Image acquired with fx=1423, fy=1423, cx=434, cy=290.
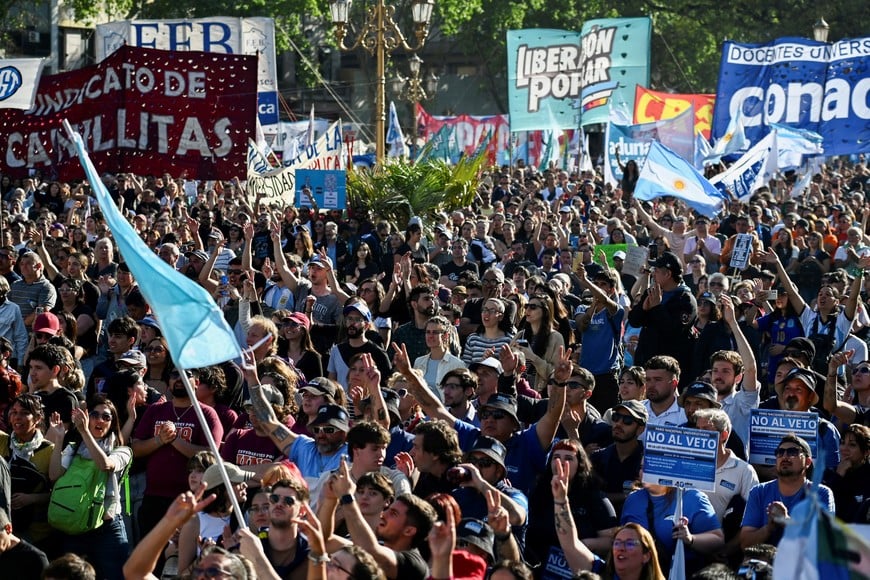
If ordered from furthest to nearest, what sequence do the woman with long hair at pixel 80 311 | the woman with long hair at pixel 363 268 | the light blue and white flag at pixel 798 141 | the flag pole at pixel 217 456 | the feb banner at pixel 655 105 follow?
the feb banner at pixel 655 105
the light blue and white flag at pixel 798 141
the woman with long hair at pixel 363 268
the woman with long hair at pixel 80 311
the flag pole at pixel 217 456

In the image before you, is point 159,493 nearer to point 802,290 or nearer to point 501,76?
point 802,290

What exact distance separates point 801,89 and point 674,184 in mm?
7861

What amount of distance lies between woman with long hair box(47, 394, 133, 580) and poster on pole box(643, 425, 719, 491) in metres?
2.66

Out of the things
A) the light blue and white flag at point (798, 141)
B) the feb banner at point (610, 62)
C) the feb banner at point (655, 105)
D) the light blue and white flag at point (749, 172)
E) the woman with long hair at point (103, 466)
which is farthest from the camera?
the feb banner at point (655, 105)

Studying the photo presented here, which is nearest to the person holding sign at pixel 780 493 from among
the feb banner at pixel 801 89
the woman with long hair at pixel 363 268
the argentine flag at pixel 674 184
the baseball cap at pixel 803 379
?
the baseball cap at pixel 803 379

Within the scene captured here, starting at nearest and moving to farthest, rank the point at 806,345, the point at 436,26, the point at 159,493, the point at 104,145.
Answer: the point at 159,493 → the point at 806,345 → the point at 104,145 → the point at 436,26

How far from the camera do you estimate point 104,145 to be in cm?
1398

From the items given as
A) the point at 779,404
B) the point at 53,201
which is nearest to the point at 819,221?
the point at 779,404

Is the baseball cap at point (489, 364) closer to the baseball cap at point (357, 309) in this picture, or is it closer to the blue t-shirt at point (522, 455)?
the blue t-shirt at point (522, 455)

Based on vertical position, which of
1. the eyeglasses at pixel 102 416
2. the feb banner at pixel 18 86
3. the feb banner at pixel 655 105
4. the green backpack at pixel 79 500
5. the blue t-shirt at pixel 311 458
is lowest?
the green backpack at pixel 79 500

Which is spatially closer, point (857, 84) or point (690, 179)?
point (690, 179)

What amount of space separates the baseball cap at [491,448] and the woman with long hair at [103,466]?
181 centimetres

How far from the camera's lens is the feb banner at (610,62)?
1207 inches

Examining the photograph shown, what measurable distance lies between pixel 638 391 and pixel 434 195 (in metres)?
10.4
